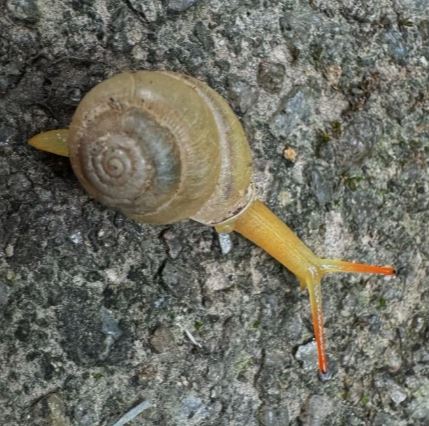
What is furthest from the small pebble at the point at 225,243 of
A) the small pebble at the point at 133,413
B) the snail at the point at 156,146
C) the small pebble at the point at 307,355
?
the small pebble at the point at 133,413

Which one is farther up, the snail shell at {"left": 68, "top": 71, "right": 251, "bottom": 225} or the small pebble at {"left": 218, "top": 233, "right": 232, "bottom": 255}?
the snail shell at {"left": 68, "top": 71, "right": 251, "bottom": 225}

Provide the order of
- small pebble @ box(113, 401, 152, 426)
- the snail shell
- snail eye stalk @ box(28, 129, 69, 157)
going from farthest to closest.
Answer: small pebble @ box(113, 401, 152, 426) → snail eye stalk @ box(28, 129, 69, 157) → the snail shell

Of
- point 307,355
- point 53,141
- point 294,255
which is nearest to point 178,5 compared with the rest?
point 53,141

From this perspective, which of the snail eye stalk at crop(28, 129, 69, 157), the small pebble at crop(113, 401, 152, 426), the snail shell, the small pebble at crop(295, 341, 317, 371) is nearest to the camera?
Result: the snail shell

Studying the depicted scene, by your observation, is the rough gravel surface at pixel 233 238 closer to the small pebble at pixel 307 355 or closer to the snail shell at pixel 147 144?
the small pebble at pixel 307 355

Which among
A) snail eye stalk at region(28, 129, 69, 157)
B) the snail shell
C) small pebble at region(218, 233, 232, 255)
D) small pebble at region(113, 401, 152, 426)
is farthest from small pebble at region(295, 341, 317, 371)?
snail eye stalk at region(28, 129, 69, 157)

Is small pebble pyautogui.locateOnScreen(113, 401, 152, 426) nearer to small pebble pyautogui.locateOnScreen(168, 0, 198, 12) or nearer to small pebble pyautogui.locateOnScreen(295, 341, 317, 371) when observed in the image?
small pebble pyautogui.locateOnScreen(295, 341, 317, 371)

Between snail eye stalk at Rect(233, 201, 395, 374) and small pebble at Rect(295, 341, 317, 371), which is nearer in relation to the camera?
snail eye stalk at Rect(233, 201, 395, 374)

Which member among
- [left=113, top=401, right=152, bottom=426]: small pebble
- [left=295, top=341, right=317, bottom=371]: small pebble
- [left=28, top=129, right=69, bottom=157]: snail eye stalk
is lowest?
[left=113, top=401, right=152, bottom=426]: small pebble
